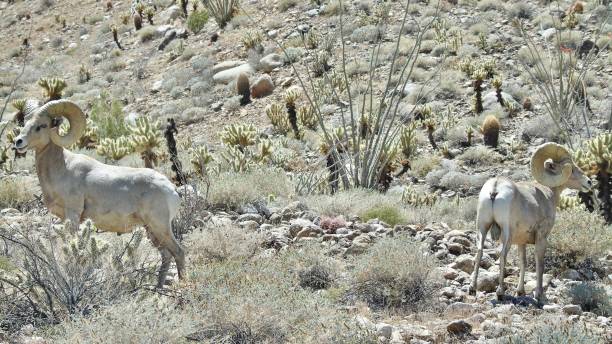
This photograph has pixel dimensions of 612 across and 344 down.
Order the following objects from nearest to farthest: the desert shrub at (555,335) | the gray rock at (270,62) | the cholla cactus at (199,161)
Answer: the desert shrub at (555,335) → the cholla cactus at (199,161) → the gray rock at (270,62)

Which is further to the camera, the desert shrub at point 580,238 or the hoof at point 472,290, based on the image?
the desert shrub at point 580,238

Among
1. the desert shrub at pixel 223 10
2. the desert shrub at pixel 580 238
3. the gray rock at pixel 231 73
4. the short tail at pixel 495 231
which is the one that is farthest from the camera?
the desert shrub at pixel 223 10

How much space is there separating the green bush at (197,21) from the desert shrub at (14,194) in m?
21.4

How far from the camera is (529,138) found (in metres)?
20.6

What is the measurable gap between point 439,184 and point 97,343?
13.8 metres

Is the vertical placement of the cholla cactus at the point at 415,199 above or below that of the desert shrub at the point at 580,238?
below

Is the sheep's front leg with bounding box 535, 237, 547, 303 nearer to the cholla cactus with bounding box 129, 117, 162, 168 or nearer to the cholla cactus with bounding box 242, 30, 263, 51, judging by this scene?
the cholla cactus with bounding box 129, 117, 162, 168

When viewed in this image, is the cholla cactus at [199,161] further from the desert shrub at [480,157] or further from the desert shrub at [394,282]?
the desert shrub at [394,282]

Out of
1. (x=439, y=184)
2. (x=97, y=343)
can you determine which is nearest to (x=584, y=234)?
(x=97, y=343)

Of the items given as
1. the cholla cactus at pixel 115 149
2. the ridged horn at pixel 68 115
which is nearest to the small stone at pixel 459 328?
the ridged horn at pixel 68 115

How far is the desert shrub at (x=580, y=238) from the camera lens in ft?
28.9

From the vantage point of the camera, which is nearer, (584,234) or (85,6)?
(584,234)

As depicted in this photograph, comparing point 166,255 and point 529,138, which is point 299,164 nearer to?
point 529,138

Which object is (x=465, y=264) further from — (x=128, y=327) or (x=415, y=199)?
(x=415, y=199)
